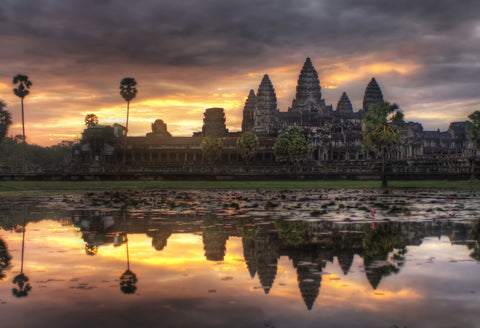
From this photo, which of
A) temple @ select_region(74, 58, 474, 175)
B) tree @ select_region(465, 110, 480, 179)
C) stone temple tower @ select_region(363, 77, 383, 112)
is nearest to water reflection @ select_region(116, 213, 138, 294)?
temple @ select_region(74, 58, 474, 175)

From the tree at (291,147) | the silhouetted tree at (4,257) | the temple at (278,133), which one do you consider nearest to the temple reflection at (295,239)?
the silhouetted tree at (4,257)

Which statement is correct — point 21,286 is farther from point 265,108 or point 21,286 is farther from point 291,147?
point 265,108

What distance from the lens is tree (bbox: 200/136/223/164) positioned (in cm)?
9594

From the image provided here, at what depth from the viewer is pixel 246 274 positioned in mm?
5383

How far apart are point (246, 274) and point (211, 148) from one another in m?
90.6

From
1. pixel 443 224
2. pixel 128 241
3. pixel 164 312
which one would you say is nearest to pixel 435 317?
pixel 164 312

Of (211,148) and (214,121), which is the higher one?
(214,121)

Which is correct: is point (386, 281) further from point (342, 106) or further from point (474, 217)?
point (342, 106)

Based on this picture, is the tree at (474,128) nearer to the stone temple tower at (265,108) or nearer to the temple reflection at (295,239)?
the temple reflection at (295,239)

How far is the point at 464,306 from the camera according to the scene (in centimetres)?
412

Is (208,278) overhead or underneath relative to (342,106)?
underneath

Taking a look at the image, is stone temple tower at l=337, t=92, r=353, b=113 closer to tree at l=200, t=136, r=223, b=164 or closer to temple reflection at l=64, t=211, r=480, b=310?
tree at l=200, t=136, r=223, b=164

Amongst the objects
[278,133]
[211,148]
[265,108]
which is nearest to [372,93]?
[265,108]

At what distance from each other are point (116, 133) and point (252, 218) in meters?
105
